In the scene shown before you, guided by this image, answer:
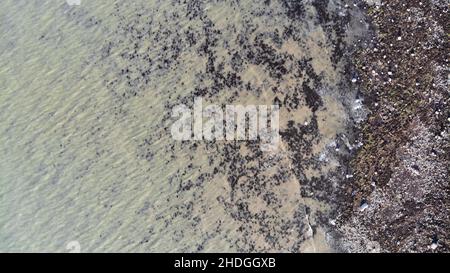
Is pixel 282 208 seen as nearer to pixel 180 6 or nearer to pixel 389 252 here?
pixel 389 252

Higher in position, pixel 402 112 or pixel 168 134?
pixel 402 112

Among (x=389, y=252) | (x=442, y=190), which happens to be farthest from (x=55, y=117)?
(x=442, y=190)
